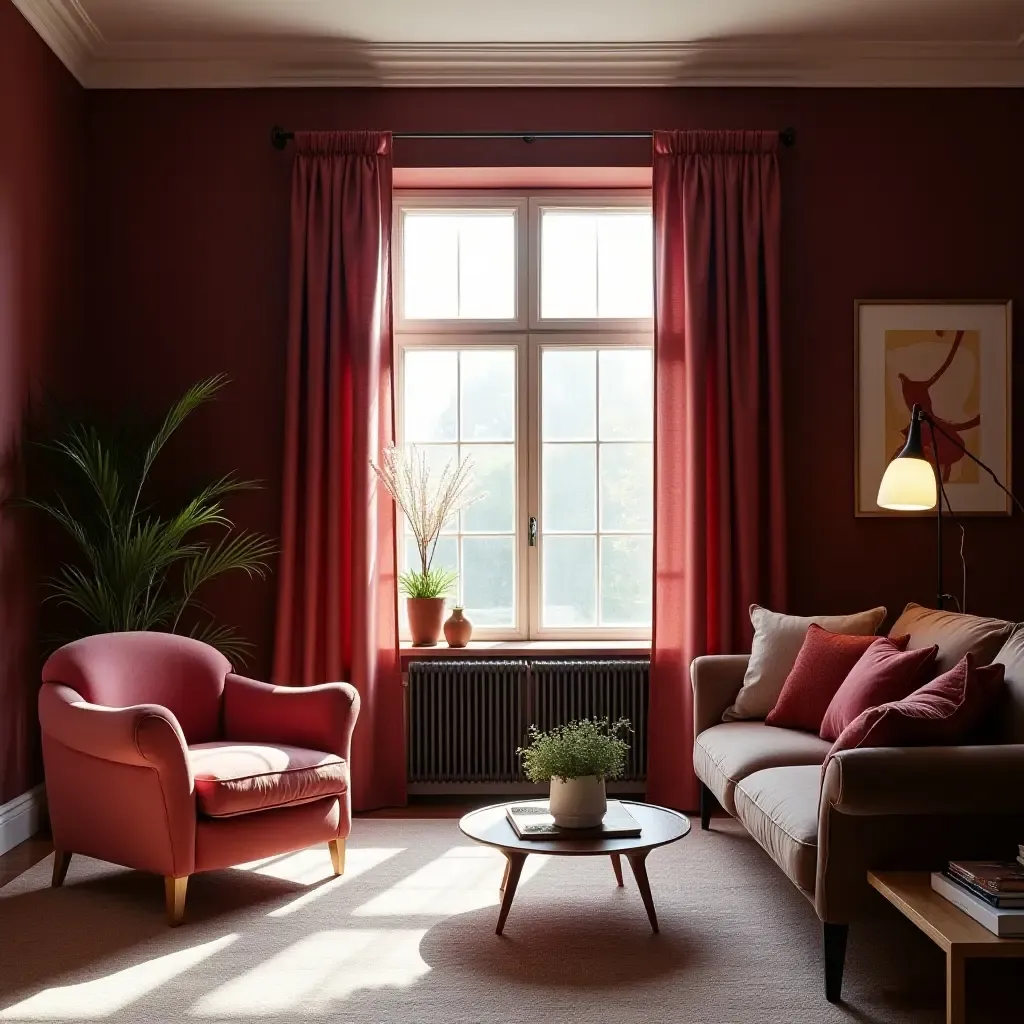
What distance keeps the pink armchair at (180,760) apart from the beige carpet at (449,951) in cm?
19

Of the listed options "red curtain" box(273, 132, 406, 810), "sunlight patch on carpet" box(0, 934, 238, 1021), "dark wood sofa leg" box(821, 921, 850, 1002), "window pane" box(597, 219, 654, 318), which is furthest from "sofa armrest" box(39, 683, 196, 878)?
"window pane" box(597, 219, 654, 318)

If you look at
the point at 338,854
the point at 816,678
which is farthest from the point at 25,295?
the point at 816,678

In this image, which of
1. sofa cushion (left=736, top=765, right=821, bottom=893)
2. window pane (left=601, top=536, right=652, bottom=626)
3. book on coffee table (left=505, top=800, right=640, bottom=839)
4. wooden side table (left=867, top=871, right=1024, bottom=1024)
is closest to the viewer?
wooden side table (left=867, top=871, right=1024, bottom=1024)

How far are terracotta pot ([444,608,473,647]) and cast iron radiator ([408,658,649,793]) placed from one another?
8 cm

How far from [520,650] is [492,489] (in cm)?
81

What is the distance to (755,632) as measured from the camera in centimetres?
454

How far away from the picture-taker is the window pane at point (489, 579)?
17.5 feet

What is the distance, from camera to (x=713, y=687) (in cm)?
446

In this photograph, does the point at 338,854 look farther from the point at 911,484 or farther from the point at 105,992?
the point at 911,484

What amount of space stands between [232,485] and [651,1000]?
2.85 meters

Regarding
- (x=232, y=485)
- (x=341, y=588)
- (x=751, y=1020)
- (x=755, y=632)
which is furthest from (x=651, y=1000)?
(x=232, y=485)

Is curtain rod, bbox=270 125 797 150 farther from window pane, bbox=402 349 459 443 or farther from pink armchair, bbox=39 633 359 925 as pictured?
pink armchair, bbox=39 633 359 925

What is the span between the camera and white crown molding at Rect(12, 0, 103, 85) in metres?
4.41

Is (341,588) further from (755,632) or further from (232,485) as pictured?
(755,632)
